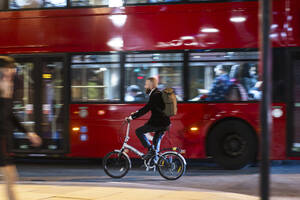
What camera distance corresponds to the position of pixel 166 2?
1007 cm

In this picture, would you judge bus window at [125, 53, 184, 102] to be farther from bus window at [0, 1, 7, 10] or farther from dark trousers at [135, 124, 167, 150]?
bus window at [0, 1, 7, 10]

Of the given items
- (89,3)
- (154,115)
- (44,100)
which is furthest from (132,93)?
(89,3)

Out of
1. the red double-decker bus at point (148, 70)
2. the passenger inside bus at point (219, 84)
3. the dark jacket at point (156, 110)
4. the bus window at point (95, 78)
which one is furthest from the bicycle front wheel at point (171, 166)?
the bus window at point (95, 78)

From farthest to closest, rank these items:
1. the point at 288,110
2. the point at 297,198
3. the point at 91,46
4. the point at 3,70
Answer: the point at 91,46, the point at 288,110, the point at 297,198, the point at 3,70

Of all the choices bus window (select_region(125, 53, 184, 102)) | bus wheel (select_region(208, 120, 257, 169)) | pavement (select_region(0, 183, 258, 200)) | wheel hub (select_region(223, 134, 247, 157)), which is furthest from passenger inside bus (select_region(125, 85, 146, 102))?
pavement (select_region(0, 183, 258, 200))

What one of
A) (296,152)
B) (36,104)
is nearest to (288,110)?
(296,152)

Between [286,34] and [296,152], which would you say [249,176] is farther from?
[286,34]

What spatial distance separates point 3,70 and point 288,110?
6269 mm

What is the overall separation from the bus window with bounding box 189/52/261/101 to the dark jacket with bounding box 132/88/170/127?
1422mm

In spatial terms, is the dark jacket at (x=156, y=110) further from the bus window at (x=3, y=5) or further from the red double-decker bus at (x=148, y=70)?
the bus window at (x=3, y=5)

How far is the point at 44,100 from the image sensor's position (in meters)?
10.7

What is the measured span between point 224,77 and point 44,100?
395 centimetres

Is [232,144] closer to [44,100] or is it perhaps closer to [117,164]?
[117,164]

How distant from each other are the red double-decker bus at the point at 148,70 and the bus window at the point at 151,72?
0.02 metres
